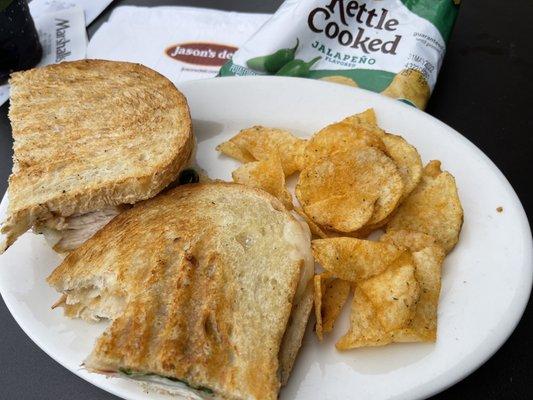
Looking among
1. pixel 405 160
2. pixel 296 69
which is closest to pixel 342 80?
pixel 296 69

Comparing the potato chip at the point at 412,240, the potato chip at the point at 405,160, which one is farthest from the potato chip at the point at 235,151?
the potato chip at the point at 412,240

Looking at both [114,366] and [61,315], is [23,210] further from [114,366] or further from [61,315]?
[114,366]

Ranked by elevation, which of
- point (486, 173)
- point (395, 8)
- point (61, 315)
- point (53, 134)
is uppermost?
point (395, 8)

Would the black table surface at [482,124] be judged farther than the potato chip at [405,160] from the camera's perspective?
No

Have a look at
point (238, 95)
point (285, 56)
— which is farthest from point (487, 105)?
point (238, 95)

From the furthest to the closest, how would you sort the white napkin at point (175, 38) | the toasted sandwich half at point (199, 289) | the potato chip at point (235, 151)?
the white napkin at point (175, 38)
the potato chip at point (235, 151)
the toasted sandwich half at point (199, 289)

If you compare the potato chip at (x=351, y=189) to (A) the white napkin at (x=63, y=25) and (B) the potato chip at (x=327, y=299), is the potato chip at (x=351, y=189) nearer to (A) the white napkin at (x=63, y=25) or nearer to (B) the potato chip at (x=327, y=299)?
(B) the potato chip at (x=327, y=299)

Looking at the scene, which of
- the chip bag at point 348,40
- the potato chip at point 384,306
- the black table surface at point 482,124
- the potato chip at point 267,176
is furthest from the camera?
the chip bag at point 348,40
